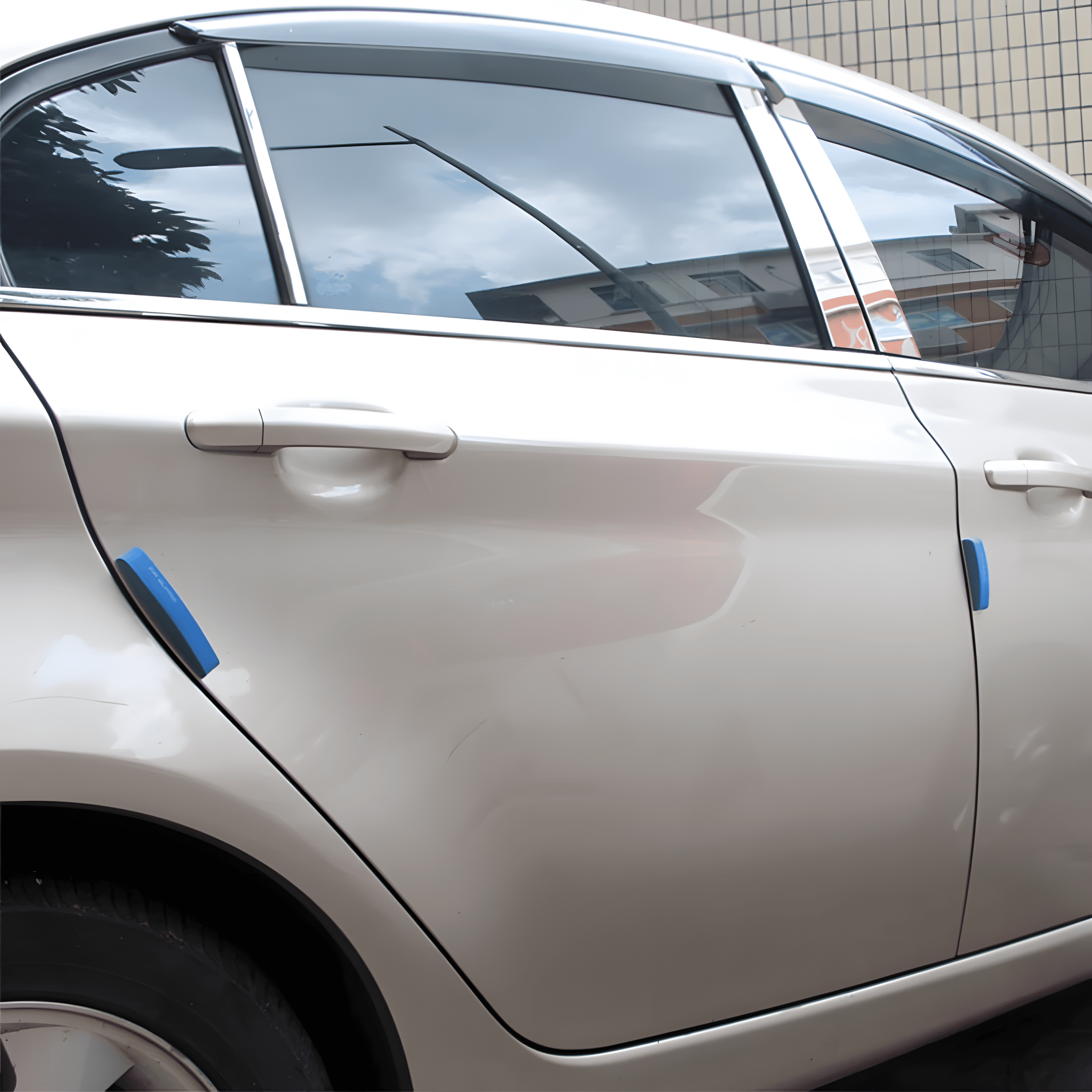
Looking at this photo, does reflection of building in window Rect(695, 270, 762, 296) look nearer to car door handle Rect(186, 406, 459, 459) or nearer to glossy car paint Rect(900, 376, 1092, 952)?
glossy car paint Rect(900, 376, 1092, 952)

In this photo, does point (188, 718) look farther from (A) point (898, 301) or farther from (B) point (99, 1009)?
(A) point (898, 301)

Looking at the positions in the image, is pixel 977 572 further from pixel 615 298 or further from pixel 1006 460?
pixel 615 298

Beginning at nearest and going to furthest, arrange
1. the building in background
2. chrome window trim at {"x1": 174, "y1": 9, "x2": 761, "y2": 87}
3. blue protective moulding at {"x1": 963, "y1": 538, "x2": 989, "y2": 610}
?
1. chrome window trim at {"x1": 174, "y1": 9, "x2": 761, "y2": 87}
2. blue protective moulding at {"x1": 963, "y1": 538, "x2": 989, "y2": 610}
3. the building in background

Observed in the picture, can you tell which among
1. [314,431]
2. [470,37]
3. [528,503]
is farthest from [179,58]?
[528,503]

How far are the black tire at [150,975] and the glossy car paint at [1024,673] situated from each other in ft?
2.92

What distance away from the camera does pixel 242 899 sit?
34.9 inches

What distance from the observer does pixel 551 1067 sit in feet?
3.09

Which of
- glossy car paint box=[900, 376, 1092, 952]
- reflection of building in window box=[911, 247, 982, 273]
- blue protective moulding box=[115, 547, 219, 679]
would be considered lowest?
glossy car paint box=[900, 376, 1092, 952]

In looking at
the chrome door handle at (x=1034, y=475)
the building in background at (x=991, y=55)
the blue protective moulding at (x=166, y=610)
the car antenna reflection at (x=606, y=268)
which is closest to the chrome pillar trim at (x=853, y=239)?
the chrome door handle at (x=1034, y=475)

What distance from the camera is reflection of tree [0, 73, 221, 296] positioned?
870mm

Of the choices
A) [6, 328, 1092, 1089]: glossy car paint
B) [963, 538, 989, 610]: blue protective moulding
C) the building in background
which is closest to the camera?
[6, 328, 1092, 1089]: glossy car paint

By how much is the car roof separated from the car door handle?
437mm

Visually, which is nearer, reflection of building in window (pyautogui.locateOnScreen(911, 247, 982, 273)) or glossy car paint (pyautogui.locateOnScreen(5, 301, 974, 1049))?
glossy car paint (pyautogui.locateOnScreen(5, 301, 974, 1049))

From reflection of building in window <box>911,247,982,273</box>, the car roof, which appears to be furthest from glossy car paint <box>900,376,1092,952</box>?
the car roof
